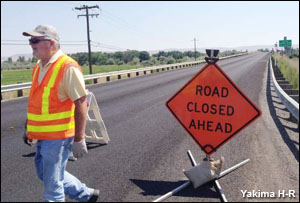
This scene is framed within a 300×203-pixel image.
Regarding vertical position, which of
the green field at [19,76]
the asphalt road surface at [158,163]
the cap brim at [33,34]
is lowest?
the green field at [19,76]

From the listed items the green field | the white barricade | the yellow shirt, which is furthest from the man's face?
the green field

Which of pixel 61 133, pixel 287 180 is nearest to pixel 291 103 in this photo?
A: pixel 287 180

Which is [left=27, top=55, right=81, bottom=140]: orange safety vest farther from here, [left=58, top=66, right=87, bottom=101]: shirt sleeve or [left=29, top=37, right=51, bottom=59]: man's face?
[left=29, top=37, right=51, bottom=59]: man's face

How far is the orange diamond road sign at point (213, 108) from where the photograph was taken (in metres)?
4.75

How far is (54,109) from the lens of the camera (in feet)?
12.0

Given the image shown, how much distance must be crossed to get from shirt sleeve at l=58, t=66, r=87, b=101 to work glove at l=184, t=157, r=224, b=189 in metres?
2.00

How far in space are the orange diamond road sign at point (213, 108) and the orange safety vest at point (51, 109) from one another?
6.07 ft

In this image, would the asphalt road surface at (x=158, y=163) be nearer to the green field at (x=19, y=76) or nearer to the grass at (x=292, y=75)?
the grass at (x=292, y=75)

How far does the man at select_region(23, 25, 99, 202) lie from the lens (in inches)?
141

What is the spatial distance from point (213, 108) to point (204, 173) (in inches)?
33.8

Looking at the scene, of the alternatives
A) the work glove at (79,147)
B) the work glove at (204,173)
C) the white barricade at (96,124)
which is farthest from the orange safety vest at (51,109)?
the white barricade at (96,124)

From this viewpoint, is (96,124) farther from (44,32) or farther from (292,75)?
(292,75)

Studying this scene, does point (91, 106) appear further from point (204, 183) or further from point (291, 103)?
point (291, 103)

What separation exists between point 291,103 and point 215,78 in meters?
3.41
